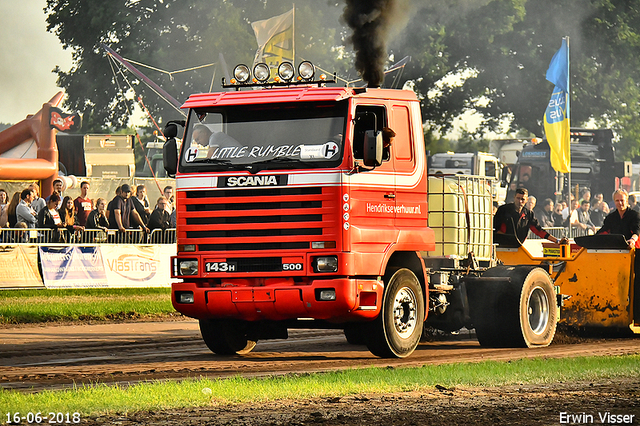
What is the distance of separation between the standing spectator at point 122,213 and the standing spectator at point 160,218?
12.1 inches

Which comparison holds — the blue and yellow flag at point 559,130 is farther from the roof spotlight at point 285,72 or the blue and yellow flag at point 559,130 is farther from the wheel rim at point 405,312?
the roof spotlight at point 285,72

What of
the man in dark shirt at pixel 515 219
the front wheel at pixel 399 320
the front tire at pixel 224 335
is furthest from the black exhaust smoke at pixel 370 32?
the front tire at pixel 224 335

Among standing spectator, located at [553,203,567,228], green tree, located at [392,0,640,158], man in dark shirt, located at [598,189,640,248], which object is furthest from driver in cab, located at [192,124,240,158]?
green tree, located at [392,0,640,158]

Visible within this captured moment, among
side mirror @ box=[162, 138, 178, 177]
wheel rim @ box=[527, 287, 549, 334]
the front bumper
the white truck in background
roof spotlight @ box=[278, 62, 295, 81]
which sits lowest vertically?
wheel rim @ box=[527, 287, 549, 334]

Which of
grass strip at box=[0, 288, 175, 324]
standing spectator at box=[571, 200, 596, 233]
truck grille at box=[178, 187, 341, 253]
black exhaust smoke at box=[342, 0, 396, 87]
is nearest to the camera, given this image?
truck grille at box=[178, 187, 341, 253]

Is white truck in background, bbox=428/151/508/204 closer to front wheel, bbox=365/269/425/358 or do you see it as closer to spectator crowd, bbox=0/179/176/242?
spectator crowd, bbox=0/179/176/242

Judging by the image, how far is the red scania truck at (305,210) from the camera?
1186 cm

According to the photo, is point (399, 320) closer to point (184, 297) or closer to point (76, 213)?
point (184, 297)

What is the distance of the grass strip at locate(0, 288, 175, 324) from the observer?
18969 mm

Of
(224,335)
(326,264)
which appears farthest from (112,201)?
(326,264)

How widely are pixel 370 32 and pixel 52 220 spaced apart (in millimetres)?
10750

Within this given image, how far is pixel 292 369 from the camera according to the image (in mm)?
11805

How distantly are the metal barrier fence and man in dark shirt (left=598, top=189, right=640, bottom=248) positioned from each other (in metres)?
11.3

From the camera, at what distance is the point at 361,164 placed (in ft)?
39.2
